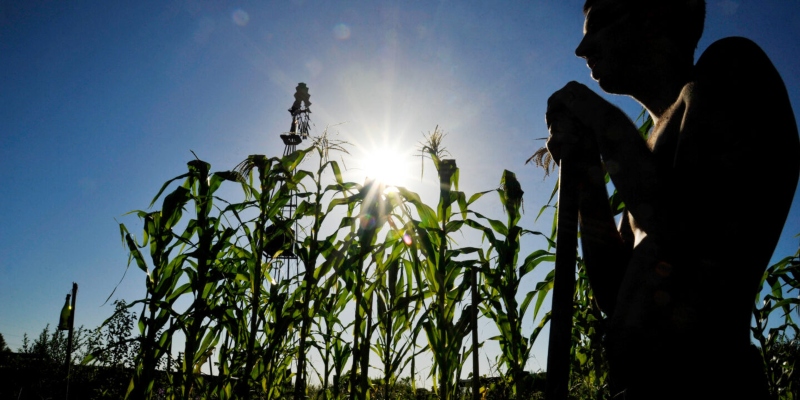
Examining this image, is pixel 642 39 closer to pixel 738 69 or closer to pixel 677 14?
pixel 677 14

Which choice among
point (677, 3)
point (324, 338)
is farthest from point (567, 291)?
point (324, 338)

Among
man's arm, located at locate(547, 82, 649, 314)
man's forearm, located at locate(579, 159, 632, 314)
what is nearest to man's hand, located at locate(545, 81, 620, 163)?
man's arm, located at locate(547, 82, 649, 314)

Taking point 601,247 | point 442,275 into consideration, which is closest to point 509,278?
point 442,275

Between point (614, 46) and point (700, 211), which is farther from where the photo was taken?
point (614, 46)

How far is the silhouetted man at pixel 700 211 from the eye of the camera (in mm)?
827

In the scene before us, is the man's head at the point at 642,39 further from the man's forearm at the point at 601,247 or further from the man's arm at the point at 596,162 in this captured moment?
the man's forearm at the point at 601,247

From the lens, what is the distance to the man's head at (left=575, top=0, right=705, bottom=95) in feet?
3.71

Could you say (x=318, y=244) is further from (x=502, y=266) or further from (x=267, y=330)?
(x=502, y=266)

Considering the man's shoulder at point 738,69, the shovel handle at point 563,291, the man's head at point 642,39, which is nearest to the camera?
the shovel handle at point 563,291

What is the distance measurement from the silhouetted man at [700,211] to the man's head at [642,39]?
136 millimetres

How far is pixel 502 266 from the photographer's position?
8.77ft

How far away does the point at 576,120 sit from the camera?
1067 mm

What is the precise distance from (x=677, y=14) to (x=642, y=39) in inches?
4.8

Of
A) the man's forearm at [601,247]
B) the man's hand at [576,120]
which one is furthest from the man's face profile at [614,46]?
the man's forearm at [601,247]
